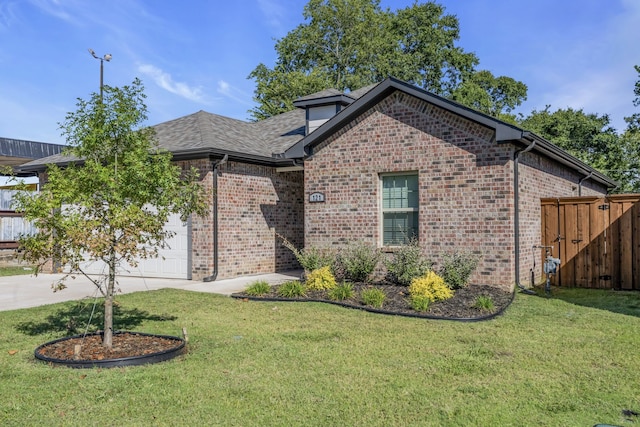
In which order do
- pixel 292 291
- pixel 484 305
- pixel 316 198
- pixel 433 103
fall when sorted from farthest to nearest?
pixel 316 198, pixel 433 103, pixel 292 291, pixel 484 305

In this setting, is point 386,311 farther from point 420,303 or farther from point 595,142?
point 595,142

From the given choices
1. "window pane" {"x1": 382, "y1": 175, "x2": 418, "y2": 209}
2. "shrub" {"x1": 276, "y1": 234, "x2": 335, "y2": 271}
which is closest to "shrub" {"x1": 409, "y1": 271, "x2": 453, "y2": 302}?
"window pane" {"x1": 382, "y1": 175, "x2": 418, "y2": 209}

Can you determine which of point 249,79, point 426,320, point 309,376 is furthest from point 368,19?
point 309,376

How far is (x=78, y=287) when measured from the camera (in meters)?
12.0

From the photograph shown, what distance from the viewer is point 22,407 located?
4180 mm

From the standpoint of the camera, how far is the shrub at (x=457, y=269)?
959 cm

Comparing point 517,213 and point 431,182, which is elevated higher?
point 431,182

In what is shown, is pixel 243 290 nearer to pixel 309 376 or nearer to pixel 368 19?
pixel 309 376

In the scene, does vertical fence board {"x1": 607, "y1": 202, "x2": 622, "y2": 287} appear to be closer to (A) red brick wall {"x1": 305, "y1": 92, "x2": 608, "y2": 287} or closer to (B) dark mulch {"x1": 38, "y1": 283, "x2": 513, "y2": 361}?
(A) red brick wall {"x1": 305, "y1": 92, "x2": 608, "y2": 287}

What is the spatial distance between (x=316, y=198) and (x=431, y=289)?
14.1 feet

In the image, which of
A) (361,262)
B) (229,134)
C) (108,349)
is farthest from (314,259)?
(108,349)

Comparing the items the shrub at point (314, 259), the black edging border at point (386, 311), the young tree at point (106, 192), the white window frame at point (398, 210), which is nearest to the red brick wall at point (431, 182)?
the white window frame at point (398, 210)

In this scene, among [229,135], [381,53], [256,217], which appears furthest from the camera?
[381,53]

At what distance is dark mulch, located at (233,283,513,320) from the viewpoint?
7938 mm
